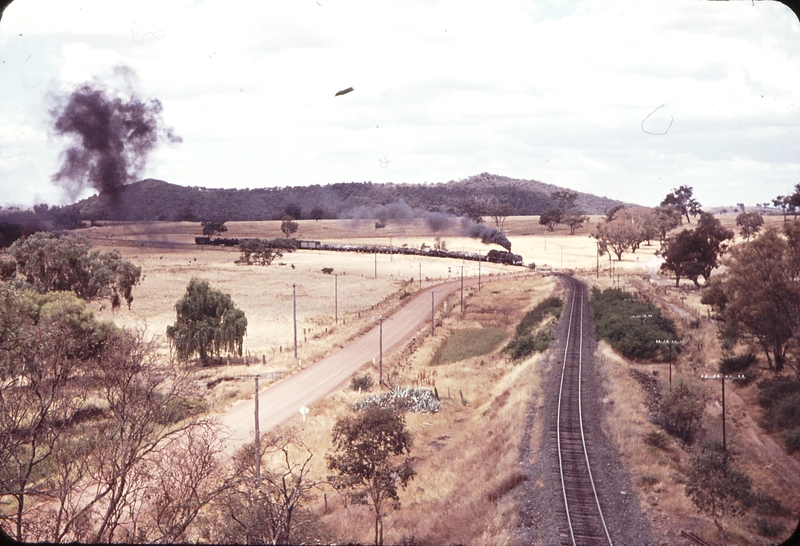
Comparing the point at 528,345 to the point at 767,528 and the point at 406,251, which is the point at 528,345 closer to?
the point at 767,528

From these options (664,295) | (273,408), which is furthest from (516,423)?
(664,295)

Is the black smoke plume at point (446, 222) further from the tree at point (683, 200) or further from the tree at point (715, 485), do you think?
the tree at point (715, 485)

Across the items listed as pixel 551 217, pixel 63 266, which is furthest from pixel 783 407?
pixel 551 217

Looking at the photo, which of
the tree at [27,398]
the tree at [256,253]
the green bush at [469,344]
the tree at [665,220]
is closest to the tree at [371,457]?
the tree at [27,398]

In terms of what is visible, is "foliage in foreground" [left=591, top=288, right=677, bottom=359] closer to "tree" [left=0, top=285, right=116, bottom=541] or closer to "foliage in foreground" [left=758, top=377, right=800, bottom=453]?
"foliage in foreground" [left=758, top=377, right=800, bottom=453]

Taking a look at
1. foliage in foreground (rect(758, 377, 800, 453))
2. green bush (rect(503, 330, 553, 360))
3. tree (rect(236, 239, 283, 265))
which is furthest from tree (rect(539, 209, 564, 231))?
foliage in foreground (rect(758, 377, 800, 453))

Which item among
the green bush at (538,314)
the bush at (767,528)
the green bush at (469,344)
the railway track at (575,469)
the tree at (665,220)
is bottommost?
the bush at (767,528)
